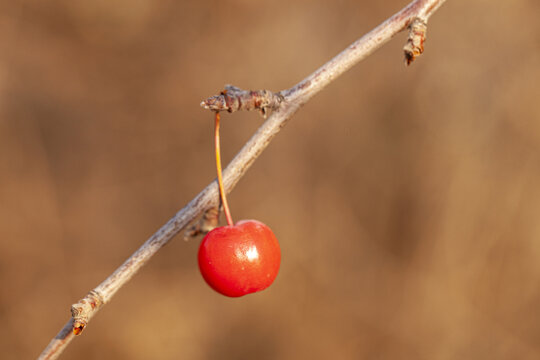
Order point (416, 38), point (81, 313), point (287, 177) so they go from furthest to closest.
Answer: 1. point (287, 177)
2. point (416, 38)
3. point (81, 313)

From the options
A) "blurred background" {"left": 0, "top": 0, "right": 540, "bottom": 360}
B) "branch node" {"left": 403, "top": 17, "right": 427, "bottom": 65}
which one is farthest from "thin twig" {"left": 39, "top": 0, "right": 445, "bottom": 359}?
Result: "blurred background" {"left": 0, "top": 0, "right": 540, "bottom": 360}

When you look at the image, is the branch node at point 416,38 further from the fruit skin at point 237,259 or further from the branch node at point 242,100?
the fruit skin at point 237,259

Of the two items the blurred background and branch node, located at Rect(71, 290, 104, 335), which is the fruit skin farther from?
the blurred background

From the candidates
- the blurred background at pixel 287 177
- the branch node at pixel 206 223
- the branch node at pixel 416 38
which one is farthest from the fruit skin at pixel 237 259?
the blurred background at pixel 287 177

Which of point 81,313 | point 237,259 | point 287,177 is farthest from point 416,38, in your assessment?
point 287,177

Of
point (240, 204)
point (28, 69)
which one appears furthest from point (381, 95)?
point (28, 69)

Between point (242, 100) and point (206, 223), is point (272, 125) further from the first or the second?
point (206, 223)
